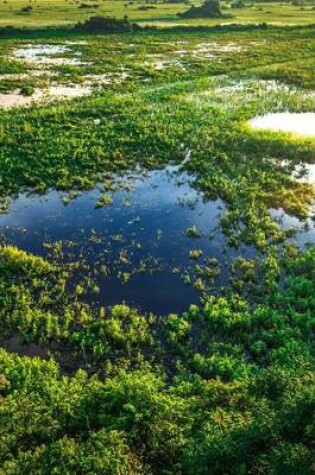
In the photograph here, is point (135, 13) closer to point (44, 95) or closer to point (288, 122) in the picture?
point (44, 95)

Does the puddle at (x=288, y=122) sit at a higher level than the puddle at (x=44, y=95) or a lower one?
lower

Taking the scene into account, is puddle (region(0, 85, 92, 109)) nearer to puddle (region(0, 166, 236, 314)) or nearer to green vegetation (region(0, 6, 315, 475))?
green vegetation (region(0, 6, 315, 475))

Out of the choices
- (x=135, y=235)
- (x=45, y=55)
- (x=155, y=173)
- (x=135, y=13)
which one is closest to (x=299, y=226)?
(x=135, y=235)

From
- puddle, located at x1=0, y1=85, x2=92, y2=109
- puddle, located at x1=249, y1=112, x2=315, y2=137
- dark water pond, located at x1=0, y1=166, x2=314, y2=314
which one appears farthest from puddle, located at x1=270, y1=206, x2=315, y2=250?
puddle, located at x1=0, y1=85, x2=92, y2=109

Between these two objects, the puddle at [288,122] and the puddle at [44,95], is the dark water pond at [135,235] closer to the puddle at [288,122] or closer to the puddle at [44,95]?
the puddle at [288,122]

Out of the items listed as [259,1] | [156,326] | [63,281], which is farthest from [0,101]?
[259,1]

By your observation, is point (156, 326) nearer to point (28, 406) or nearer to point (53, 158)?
point (28, 406)

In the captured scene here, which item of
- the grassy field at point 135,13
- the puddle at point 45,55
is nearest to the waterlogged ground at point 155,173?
the puddle at point 45,55
